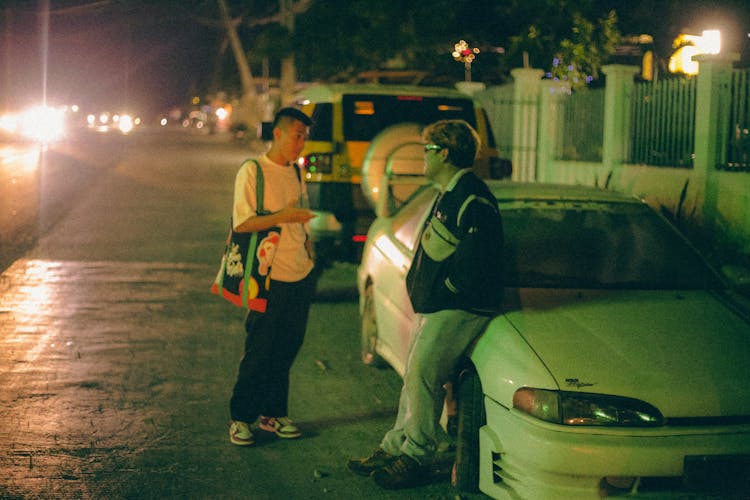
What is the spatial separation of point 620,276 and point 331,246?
525 centimetres

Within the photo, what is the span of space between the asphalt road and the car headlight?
0.94 m

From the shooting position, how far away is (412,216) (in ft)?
22.5

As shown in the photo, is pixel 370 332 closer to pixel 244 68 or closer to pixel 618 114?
pixel 618 114

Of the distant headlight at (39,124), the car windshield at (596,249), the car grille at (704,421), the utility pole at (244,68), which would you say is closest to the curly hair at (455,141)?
the car windshield at (596,249)

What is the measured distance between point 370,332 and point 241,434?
71.6 inches

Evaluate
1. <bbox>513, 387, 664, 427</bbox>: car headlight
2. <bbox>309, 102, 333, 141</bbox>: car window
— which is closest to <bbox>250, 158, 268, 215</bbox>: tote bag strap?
<bbox>513, 387, 664, 427</bbox>: car headlight

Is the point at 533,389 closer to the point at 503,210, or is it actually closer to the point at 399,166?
the point at 503,210

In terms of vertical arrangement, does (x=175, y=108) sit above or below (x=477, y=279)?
above

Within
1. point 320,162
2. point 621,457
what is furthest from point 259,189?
point 320,162

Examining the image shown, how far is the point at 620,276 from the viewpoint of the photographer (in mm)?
5852

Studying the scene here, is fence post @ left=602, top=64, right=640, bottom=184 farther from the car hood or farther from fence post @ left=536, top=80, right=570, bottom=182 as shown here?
the car hood

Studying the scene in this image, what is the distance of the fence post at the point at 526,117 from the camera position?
653 inches

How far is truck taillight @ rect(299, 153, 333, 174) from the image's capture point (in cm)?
1073

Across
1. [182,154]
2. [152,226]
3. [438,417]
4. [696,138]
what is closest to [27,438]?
[438,417]
